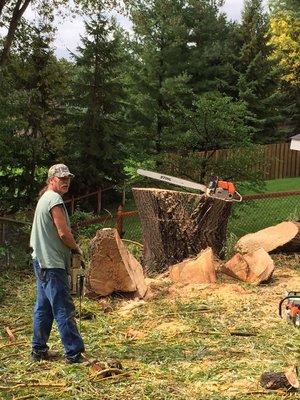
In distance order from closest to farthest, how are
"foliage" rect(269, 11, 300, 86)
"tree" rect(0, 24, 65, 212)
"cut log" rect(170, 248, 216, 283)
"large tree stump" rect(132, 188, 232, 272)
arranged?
"cut log" rect(170, 248, 216, 283) → "large tree stump" rect(132, 188, 232, 272) → "tree" rect(0, 24, 65, 212) → "foliage" rect(269, 11, 300, 86)

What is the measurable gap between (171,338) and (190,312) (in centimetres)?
85

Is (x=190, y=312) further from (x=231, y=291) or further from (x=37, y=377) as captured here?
(x=37, y=377)

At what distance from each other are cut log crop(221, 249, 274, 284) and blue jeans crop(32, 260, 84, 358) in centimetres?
339

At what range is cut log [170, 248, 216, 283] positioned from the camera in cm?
750

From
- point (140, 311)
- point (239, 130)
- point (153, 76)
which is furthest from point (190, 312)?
point (153, 76)

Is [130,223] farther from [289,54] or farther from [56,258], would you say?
[289,54]

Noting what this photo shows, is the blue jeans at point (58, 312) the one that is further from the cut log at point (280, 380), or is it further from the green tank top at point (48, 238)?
the cut log at point (280, 380)

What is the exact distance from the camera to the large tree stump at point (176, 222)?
26.8ft

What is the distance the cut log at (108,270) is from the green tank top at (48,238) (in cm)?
216

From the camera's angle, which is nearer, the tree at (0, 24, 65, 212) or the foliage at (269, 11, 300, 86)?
the tree at (0, 24, 65, 212)

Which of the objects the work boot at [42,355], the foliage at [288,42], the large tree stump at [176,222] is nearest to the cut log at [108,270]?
the large tree stump at [176,222]

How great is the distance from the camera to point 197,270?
7562 mm

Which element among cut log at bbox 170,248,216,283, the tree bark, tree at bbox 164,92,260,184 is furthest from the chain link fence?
the tree bark

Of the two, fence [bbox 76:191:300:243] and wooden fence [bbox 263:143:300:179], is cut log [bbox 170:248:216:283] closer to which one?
fence [bbox 76:191:300:243]
